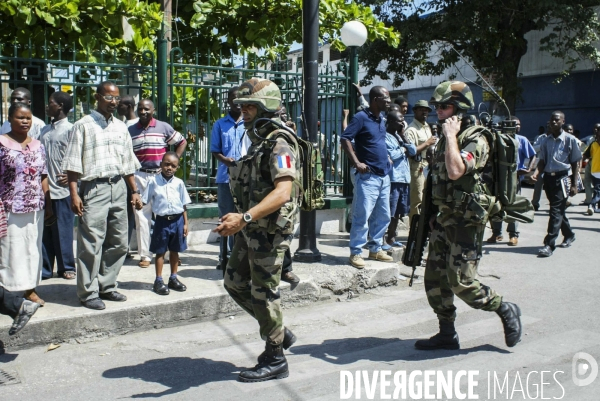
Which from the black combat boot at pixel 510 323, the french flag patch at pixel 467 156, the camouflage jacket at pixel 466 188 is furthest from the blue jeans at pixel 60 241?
the black combat boot at pixel 510 323

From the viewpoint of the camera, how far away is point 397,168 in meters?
7.81

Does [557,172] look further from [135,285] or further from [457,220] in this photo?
[135,285]

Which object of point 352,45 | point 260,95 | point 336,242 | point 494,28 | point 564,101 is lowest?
point 336,242

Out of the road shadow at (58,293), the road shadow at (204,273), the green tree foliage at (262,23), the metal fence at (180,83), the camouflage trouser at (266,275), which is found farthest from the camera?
the green tree foliage at (262,23)

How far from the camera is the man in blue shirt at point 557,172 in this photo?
8.67m

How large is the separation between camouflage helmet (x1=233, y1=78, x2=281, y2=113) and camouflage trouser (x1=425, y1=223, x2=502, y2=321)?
156 centimetres

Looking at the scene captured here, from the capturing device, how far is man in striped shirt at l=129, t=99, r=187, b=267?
6852 mm

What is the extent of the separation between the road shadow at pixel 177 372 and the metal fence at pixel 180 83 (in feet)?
9.84

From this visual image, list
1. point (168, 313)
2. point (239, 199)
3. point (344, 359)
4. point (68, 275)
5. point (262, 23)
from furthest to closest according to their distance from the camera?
1. point (262, 23)
2. point (68, 275)
3. point (168, 313)
4. point (344, 359)
5. point (239, 199)

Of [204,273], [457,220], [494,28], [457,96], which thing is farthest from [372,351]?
[494,28]

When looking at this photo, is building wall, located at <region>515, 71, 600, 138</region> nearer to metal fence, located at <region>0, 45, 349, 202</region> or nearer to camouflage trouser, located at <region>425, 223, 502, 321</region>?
metal fence, located at <region>0, 45, 349, 202</region>

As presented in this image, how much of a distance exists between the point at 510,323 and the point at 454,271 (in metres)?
0.61

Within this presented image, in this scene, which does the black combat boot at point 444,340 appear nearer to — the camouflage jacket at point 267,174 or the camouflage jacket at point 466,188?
the camouflage jacket at point 466,188

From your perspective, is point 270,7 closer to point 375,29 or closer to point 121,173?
point 375,29
